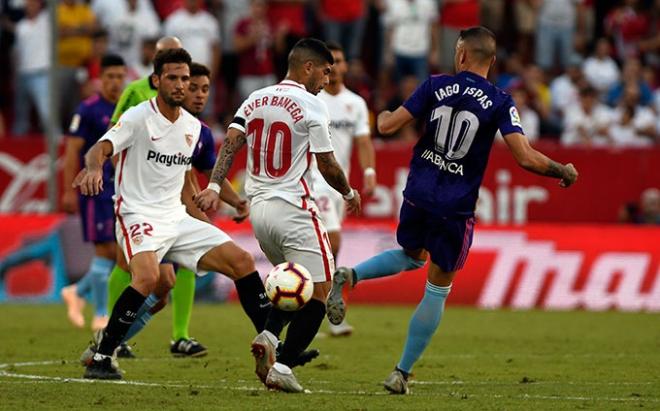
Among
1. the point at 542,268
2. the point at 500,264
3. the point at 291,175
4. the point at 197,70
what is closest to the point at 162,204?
the point at 291,175

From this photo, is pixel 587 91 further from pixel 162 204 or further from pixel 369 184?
pixel 162 204

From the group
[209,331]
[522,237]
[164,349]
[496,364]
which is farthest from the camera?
[522,237]

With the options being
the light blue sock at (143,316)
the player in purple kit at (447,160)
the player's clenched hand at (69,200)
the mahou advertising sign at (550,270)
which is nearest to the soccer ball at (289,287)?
the player in purple kit at (447,160)

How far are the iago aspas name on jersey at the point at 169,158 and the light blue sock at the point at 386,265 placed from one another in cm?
156

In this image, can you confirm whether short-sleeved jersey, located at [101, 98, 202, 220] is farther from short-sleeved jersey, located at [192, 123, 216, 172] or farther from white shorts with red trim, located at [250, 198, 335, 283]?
white shorts with red trim, located at [250, 198, 335, 283]

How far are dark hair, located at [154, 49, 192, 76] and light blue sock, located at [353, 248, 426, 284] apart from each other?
203 cm

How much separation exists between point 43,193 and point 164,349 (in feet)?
28.9

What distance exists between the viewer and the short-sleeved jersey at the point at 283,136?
954 centimetres

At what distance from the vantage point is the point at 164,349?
42.1 feet

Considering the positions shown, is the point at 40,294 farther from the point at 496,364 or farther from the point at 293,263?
the point at 293,263

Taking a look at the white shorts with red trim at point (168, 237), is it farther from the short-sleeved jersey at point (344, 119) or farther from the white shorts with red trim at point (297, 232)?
the short-sleeved jersey at point (344, 119)

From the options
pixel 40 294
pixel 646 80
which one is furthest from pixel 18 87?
pixel 646 80

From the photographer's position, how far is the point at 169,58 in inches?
411

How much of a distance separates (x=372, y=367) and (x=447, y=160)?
2.51m
